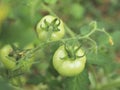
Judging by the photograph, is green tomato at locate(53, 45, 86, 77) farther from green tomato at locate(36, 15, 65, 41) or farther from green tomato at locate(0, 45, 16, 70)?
green tomato at locate(0, 45, 16, 70)

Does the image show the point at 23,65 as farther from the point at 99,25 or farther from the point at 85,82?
the point at 99,25

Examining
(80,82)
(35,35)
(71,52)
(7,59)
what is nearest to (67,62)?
(71,52)

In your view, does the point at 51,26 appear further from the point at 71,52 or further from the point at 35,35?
the point at 35,35

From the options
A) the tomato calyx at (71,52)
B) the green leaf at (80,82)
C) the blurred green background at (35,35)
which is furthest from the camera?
A: the blurred green background at (35,35)

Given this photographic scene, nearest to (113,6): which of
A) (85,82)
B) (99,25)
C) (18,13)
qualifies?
(18,13)

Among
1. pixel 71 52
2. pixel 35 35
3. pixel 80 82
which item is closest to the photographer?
pixel 71 52

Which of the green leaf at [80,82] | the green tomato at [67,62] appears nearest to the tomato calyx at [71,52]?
the green tomato at [67,62]

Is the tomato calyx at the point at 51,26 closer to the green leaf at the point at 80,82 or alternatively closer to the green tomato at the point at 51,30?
the green tomato at the point at 51,30

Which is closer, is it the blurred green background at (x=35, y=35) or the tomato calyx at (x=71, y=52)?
the tomato calyx at (x=71, y=52)

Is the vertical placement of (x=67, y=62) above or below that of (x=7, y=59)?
below
